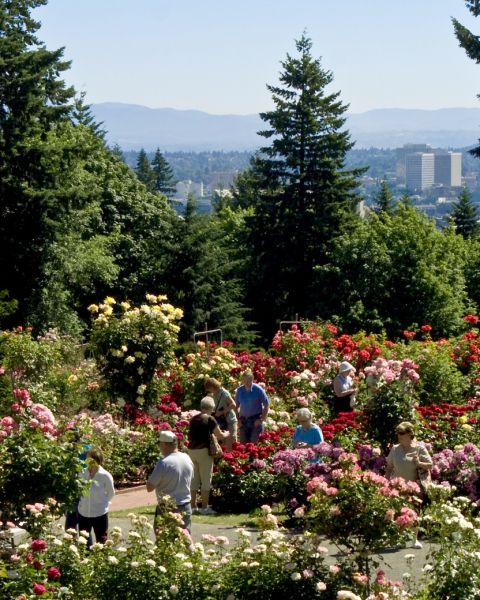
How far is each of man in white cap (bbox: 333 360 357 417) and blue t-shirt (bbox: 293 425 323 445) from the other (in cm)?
280

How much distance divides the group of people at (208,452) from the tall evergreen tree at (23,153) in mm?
18442

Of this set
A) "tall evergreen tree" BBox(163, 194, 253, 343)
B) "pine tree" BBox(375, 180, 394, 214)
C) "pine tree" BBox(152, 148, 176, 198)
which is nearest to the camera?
"tall evergreen tree" BBox(163, 194, 253, 343)

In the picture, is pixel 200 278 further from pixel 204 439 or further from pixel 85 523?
pixel 85 523

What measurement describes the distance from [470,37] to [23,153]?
1372cm

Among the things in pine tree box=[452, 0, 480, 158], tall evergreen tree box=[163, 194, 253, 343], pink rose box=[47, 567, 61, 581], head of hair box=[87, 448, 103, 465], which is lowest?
tall evergreen tree box=[163, 194, 253, 343]

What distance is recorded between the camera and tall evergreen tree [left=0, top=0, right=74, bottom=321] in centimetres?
3153

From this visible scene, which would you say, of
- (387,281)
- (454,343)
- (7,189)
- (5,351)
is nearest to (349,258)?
(387,281)

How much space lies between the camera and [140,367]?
1638 cm

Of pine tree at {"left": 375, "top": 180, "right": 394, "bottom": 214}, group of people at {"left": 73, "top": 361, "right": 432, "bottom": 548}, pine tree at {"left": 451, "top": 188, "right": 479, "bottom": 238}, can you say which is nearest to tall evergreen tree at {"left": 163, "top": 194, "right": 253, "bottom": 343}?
pine tree at {"left": 375, "top": 180, "right": 394, "bottom": 214}

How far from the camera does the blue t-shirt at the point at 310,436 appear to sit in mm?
11781

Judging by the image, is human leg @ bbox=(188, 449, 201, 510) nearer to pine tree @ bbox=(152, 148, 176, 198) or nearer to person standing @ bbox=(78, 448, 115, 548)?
person standing @ bbox=(78, 448, 115, 548)

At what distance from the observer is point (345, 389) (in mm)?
14648

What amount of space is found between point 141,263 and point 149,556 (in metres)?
36.4

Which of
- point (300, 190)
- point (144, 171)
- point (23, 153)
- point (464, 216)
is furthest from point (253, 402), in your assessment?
point (144, 171)
